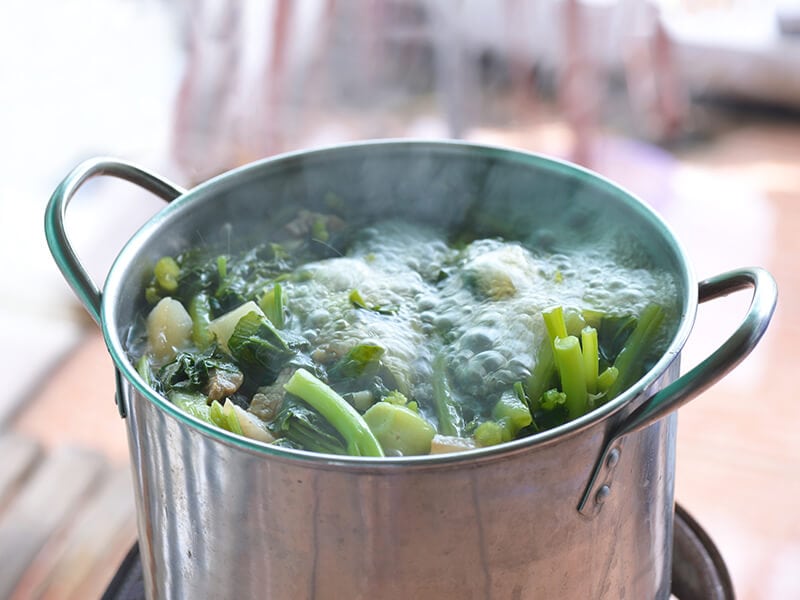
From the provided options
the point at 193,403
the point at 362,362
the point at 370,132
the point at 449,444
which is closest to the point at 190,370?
the point at 193,403

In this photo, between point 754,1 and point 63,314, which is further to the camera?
point 754,1

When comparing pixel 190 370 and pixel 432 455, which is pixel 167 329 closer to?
pixel 190 370

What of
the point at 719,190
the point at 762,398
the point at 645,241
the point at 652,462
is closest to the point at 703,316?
the point at 762,398

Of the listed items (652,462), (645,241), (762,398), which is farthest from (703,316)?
(652,462)

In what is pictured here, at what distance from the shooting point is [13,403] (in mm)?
2096

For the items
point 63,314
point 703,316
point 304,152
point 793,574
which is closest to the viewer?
point 304,152

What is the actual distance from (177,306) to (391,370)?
0.78ft

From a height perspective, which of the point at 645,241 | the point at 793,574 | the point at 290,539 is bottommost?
the point at 793,574

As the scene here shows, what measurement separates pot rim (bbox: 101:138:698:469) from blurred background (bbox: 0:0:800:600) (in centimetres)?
98

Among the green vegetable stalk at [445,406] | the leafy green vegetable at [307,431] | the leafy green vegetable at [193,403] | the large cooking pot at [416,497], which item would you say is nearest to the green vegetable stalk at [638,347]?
the large cooking pot at [416,497]

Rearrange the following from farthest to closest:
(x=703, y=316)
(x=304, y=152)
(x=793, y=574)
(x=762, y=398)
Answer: (x=703, y=316) < (x=762, y=398) < (x=793, y=574) < (x=304, y=152)

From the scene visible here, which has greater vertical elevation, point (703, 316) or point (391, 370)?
point (391, 370)

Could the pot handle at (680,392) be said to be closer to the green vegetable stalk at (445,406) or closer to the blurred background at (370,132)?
the green vegetable stalk at (445,406)

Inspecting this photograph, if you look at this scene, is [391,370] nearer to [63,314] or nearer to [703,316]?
[703,316]
